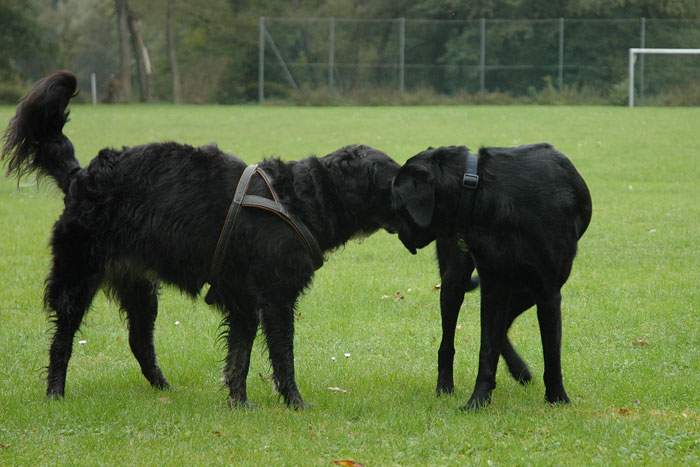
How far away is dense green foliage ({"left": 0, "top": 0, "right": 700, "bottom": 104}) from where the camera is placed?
1692 inches

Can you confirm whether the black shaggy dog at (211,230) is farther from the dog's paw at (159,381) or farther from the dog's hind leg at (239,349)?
the dog's paw at (159,381)

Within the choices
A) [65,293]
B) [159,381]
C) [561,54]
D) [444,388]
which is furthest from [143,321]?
[561,54]

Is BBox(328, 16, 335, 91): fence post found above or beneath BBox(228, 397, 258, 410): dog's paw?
above

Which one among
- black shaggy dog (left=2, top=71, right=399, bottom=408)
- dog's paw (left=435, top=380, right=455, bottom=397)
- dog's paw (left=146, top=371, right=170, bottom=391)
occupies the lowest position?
dog's paw (left=146, top=371, right=170, bottom=391)

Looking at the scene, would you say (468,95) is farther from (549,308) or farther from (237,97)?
(549,308)

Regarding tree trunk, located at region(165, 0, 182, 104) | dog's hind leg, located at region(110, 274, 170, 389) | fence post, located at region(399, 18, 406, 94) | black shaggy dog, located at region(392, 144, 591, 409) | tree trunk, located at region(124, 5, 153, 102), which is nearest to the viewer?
black shaggy dog, located at region(392, 144, 591, 409)

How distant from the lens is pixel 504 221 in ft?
18.3

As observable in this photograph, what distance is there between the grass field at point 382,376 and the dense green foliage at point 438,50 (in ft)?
97.9

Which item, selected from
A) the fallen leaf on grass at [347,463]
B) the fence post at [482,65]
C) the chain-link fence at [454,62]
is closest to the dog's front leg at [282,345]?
the fallen leaf on grass at [347,463]

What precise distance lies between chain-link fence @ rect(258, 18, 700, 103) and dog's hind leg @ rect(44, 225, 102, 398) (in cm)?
3705

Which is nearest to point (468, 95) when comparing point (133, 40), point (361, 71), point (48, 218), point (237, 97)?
point (361, 71)

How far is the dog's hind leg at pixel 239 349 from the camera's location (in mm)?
6059

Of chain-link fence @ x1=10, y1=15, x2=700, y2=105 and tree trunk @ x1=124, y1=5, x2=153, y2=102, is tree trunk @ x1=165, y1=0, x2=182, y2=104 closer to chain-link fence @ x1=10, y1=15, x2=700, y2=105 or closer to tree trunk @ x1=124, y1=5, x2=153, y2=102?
tree trunk @ x1=124, y1=5, x2=153, y2=102

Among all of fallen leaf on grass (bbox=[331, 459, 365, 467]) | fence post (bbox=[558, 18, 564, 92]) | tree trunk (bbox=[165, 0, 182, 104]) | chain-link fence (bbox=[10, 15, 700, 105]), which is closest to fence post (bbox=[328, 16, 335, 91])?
chain-link fence (bbox=[10, 15, 700, 105])
